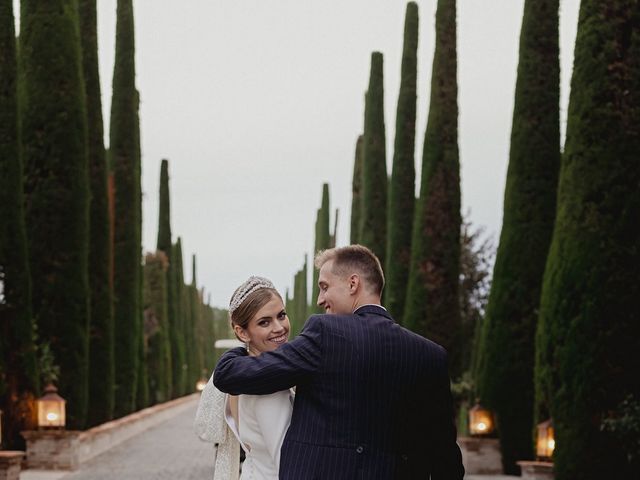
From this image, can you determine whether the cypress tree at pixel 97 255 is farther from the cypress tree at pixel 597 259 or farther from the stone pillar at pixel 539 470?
the cypress tree at pixel 597 259

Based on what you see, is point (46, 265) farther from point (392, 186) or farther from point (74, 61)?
point (392, 186)

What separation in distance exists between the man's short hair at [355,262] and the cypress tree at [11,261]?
11.9 meters

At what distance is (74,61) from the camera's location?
1852cm

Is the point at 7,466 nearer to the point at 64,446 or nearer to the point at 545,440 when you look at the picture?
the point at 64,446

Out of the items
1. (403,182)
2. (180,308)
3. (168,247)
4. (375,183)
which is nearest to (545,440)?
(403,182)

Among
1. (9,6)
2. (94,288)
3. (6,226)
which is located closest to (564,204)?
(6,226)

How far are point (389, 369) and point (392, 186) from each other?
72.7ft

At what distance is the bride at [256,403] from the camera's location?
373cm

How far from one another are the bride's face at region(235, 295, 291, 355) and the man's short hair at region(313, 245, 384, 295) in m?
0.29

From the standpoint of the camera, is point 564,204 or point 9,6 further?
point 9,6

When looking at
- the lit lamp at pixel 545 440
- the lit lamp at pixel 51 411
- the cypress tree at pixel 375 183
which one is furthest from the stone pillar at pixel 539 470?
the cypress tree at pixel 375 183

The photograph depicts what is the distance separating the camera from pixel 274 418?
3.72 metres

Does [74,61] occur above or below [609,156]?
above

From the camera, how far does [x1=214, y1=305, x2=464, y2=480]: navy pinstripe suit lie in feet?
11.6
